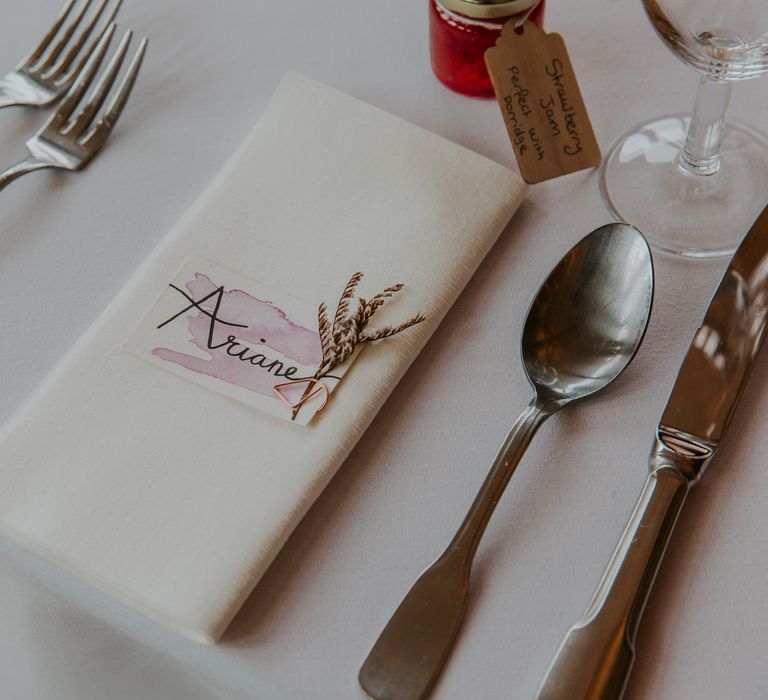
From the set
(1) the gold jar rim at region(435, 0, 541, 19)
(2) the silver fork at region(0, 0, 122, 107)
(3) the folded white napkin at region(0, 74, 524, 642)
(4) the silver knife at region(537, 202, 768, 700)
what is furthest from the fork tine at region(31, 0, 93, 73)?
(4) the silver knife at region(537, 202, 768, 700)

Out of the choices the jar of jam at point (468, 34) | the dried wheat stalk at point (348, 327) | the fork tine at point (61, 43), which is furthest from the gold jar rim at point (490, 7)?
the fork tine at point (61, 43)

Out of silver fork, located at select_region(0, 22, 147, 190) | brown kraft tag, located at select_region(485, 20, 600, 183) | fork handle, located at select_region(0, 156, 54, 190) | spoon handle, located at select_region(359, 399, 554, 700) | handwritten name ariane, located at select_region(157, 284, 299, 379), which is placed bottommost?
spoon handle, located at select_region(359, 399, 554, 700)

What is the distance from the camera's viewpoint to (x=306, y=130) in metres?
0.69

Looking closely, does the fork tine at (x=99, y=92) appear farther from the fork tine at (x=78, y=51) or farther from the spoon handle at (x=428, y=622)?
the spoon handle at (x=428, y=622)

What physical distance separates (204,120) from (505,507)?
0.41m

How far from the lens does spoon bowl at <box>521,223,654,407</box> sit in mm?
575

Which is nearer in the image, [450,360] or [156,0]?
[450,360]

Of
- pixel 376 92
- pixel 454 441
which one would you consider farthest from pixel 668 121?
pixel 454 441

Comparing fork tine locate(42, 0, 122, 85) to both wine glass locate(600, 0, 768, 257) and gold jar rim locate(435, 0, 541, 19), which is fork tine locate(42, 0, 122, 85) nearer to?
gold jar rim locate(435, 0, 541, 19)

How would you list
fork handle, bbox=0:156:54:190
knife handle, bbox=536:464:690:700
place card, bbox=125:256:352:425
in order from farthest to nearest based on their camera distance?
fork handle, bbox=0:156:54:190, place card, bbox=125:256:352:425, knife handle, bbox=536:464:690:700

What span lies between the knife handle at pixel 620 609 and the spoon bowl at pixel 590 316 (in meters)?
0.08

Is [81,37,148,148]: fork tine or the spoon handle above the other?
[81,37,148,148]: fork tine

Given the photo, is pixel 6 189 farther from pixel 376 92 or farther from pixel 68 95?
pixel 376 92

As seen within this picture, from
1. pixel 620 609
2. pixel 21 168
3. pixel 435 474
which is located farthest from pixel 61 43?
pixel 620 609
